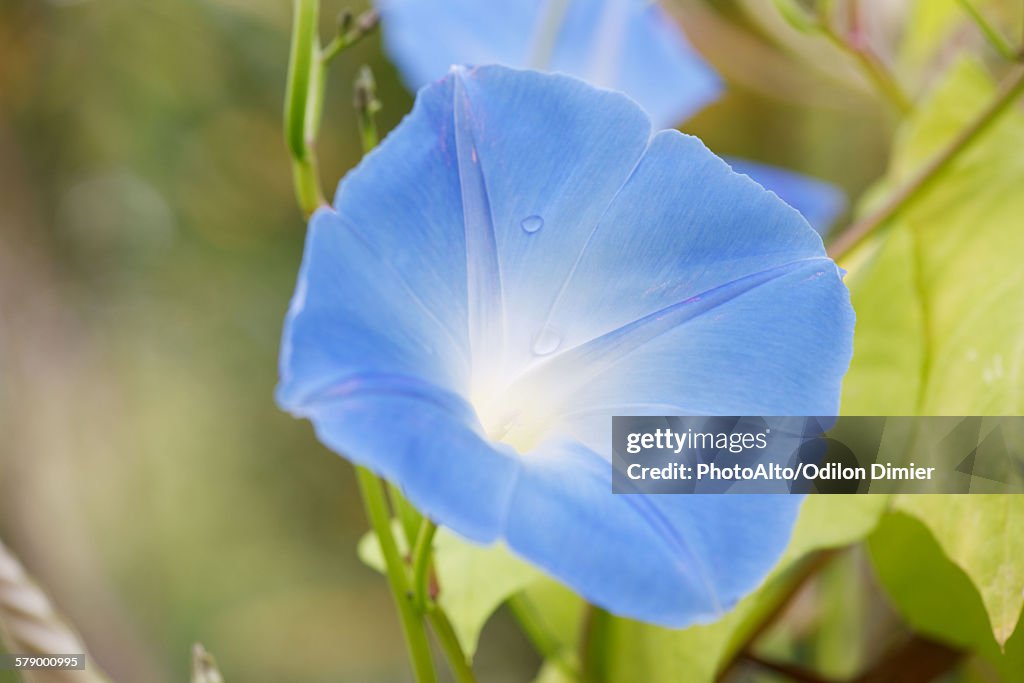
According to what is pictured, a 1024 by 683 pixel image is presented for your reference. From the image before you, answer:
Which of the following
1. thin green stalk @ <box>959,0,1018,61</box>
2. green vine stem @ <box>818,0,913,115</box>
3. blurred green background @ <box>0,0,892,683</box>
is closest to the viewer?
thin green stalk @ <box>959,0,1018,61</box>

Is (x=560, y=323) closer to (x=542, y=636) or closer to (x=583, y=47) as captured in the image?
(x=542, y=636)

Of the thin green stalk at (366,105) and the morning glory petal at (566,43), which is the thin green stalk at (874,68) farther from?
the thin green stalk at (366,105)

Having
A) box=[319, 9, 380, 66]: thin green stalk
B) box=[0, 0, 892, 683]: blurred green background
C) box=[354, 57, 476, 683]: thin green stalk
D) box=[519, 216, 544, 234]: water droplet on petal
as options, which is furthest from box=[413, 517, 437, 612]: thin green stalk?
box=[0, 0, 892, 683]: blurred green background

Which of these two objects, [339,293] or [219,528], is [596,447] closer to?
[339,293]

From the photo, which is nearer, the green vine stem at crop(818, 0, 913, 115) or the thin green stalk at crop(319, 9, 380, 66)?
the thin green stalk at crop(319, 9, 380, 66)

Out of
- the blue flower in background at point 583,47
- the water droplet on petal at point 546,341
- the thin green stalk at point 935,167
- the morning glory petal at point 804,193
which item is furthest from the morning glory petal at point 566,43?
the water droplet on petal at point 546,341

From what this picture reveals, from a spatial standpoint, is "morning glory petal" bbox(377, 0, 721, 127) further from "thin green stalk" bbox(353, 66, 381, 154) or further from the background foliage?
"thin green stalk" bbox(353, 66, 381, 154)
